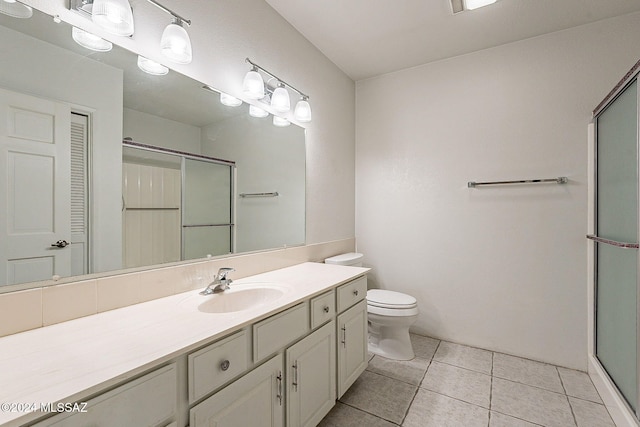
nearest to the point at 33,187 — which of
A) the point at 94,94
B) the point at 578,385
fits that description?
the point at 94,94

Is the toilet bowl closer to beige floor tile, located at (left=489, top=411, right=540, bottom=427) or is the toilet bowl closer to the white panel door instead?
beige floor tile, located at (left=489, top=411, right=540, bottom=427)

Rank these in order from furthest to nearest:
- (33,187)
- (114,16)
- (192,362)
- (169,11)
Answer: (169,11)
(114,16)
(33,187)
(192,362)

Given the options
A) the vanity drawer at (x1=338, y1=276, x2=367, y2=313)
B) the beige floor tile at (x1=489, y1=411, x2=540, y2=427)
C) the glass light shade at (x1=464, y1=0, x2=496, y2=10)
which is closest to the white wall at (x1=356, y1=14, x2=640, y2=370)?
the glass light shade at (x1=464, y1=0, x2=496, y2=10)

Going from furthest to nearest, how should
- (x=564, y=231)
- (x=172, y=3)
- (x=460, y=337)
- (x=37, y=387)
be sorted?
1. (x=460, y=337)
2. (x=564, y=231)
3. (x=172, y=3)
4. (x=37, y=387)

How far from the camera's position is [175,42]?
1192 millimetres

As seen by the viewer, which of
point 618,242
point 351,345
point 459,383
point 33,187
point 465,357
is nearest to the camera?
point 33,187

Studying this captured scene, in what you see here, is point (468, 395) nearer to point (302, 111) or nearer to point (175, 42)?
point (302, 111)

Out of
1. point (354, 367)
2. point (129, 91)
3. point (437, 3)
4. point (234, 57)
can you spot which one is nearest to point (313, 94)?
point (234, 57)

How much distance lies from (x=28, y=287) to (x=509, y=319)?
2.80 meters

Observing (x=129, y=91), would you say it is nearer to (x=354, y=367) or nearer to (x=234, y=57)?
(x=234, y=57)

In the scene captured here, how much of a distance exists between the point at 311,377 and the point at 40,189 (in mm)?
1259

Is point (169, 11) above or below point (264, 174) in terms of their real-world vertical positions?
above

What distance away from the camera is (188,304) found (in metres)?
1.14

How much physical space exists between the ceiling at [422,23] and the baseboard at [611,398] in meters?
2.28
